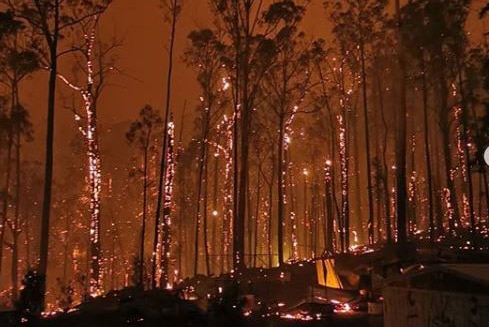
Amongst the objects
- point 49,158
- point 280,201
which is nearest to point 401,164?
point 280,201

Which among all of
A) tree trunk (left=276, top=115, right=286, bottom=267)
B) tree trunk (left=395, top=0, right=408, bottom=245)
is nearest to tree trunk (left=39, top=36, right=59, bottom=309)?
tree trunk (left=395, top=0, right=408, bottom=245)

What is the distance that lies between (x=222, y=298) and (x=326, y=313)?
522 cm

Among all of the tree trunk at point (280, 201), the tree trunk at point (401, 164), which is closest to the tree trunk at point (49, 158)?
the tree trunk at point (401, 164)

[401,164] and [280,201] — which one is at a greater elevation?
[401,164]

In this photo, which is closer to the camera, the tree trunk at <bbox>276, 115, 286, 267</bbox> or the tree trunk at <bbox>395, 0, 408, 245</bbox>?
the tree trunk at <bbox>395, 0, 408, 245</bbox>

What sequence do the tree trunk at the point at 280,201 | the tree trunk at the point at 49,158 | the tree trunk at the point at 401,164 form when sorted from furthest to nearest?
1. the tree trunk at the point at 280,201
2. the tree trunk at the point at 401,164
3. the tree trunk at the point at 49,158

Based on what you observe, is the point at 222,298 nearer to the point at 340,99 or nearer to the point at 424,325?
the point at 424,325

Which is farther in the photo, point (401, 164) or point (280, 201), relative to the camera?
point (280, 201)

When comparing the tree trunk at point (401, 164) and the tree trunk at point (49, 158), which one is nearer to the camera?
the tree trunk at point (49, 158)

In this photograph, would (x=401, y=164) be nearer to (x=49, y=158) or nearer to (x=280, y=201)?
(x=280, y=201)

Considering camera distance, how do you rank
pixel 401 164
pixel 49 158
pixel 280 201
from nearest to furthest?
pixel 49 158, pixel 401 164, pixel 280 201

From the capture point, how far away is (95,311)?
49.7ft

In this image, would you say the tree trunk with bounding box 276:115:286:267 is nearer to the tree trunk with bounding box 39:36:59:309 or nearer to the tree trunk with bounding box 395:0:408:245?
the tree trunk with bounding box 395:0:408:245

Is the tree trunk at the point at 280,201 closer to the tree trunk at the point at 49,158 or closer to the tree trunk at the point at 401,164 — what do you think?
the tree trunk at the point at 401,164
